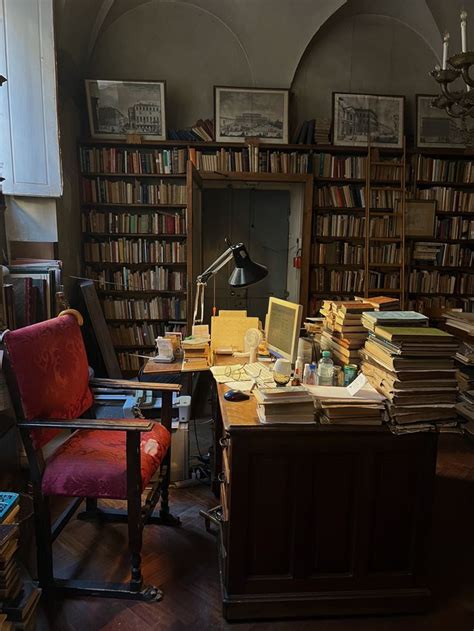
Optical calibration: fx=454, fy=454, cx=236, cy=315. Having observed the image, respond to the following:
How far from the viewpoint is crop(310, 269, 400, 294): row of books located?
14.9 feet

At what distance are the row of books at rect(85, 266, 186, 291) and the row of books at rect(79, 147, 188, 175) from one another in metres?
0.91

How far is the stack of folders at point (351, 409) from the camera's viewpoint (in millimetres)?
1585

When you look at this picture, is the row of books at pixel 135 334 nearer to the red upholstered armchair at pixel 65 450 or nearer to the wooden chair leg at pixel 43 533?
the red upholstered armchair at pixel 65 450

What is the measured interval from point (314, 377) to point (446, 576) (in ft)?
3.44

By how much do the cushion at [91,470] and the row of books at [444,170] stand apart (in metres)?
3.85

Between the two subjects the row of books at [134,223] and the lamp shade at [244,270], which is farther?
the row of books at [134,223]

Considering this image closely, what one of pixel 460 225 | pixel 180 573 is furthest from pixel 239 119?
pixel 180 573

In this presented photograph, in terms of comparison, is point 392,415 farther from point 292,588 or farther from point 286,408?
point 292,588

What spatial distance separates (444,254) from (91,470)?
4056 mm

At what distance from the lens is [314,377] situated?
73.7 inches

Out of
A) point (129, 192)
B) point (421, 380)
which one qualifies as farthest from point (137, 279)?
point (421, 380)

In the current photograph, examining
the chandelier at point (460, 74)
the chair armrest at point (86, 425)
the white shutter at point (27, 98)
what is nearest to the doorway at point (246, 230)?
the white shutter at point (27, 98)

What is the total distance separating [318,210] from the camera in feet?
14.7

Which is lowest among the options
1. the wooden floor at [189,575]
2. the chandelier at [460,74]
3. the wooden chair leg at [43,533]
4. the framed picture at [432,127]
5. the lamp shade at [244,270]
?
the wooden floor at [189,575]
